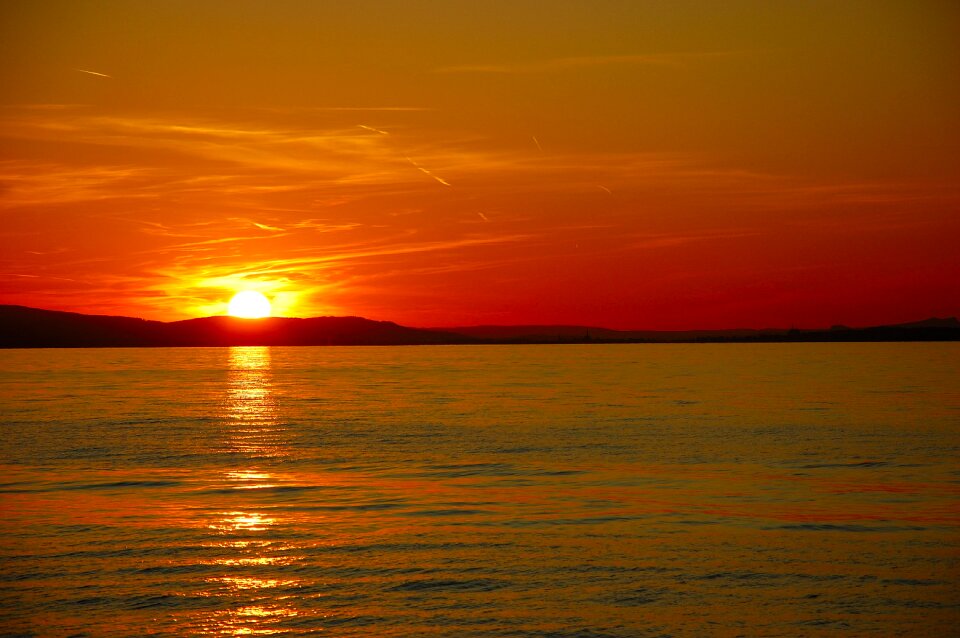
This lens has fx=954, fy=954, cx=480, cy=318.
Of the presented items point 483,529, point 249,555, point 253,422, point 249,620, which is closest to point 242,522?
point 249,555

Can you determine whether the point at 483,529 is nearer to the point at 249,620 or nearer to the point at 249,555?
the point at 249,555

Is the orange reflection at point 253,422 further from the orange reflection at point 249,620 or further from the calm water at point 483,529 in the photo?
the orange reflection at point 249,620

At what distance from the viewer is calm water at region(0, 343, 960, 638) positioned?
55.3 feet

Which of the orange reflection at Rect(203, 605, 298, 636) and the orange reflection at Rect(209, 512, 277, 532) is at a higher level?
the orange reflection at Rect(209, 512, 277, 532)

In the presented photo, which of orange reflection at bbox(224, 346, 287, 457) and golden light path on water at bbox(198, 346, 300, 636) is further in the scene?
orange reflection at bbox(224, 346, 287, 457)

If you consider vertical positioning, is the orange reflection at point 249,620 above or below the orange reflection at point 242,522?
below

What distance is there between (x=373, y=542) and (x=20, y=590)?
762 cm

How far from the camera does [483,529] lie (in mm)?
24375

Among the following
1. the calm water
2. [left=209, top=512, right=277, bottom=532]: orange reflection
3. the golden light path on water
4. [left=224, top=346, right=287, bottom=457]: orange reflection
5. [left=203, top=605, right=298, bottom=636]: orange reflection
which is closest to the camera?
[left=203, top=605, right=298, bottom=636]: orange reflection

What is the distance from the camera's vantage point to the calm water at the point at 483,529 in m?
16.8

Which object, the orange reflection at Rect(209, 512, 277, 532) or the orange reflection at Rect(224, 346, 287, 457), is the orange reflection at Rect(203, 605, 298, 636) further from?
the orange reflection at Rect(224, 346, 287, 457)

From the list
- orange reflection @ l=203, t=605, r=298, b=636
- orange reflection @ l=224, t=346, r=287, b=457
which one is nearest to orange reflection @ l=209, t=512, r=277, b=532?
orange reflection @ l=203, t=605, r=298, b=636

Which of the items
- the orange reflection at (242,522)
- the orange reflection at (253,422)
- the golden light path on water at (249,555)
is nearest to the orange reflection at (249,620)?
the golden light path on water at (249,555)

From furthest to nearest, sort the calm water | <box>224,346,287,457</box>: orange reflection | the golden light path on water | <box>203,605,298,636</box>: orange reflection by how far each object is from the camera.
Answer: <box>224,346,287,457</box>: orange reflection
the calm water
the golden light path on water
<box>203,605,298,636</box>: orange reflection
